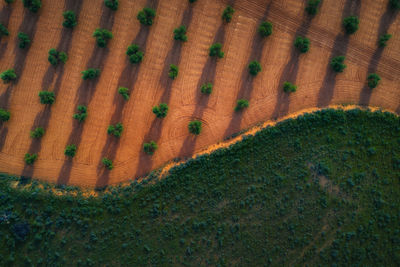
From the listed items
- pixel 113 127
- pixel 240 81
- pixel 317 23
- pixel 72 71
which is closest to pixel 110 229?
pixel 113 127

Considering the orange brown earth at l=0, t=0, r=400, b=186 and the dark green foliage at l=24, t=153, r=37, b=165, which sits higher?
the orange brown earth at l=0, t=0, r=400, b=186

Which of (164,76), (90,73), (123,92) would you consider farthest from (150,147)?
(90,73)

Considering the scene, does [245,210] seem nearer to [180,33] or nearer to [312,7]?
[180,33]

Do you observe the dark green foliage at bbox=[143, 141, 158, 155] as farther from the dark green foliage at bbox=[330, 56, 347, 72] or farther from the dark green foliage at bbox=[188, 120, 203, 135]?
the dark green foliage at bbox=[330, 56, 347, 72]

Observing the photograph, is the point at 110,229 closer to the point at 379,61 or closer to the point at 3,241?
the point at 3,241

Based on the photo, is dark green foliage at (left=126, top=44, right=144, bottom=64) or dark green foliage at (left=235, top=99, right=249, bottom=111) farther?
dark green foliage at (left=235, top=99, right=249, bottom=111)

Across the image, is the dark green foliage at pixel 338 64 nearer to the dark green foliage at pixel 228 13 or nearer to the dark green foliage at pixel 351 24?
the dark green foliage at pixel 351 24

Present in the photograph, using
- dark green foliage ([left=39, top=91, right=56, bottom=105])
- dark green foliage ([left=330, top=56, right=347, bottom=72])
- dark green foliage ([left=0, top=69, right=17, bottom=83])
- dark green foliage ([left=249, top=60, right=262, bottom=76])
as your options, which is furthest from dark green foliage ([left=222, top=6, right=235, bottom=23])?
dark green foliage ([left=0, top=69, right=17, bottom=83])
